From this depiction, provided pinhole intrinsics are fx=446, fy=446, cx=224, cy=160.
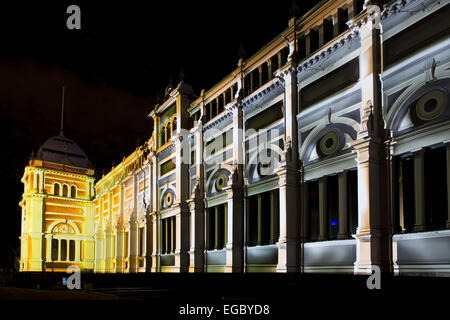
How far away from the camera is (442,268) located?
1245 centimetres

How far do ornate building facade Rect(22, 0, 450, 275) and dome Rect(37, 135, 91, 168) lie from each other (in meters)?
26.8

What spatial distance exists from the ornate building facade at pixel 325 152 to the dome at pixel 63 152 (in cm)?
2679

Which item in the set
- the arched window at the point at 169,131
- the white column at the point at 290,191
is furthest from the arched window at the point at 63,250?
the white column at the point at 290,191

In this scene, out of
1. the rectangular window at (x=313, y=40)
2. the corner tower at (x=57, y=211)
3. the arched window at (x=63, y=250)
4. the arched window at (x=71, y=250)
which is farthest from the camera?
the arched window at (x=71, y=250)

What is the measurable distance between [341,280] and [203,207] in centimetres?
1449

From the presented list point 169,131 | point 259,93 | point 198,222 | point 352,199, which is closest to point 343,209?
point 352,199

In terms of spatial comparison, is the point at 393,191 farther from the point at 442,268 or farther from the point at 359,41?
the point at 359,41

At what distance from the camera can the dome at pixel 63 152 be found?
50.6 meters

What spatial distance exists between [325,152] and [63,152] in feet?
137

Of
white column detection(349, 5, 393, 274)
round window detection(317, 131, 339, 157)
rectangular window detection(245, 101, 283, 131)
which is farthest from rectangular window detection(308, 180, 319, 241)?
rectangular window detection(245, 101, 283, 131)

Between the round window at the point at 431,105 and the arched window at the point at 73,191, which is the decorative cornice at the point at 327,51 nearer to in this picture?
the round window at the point at 431,105

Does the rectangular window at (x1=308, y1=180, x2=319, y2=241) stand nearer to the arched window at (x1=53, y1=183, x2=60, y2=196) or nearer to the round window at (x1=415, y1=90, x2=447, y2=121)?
the round window at (x1=415, y1=90, x2=447, y2=121)

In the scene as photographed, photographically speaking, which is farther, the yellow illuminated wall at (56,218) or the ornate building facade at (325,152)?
the yellow illuminated wall at (56,218)

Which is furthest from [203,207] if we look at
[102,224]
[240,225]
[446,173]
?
[102,224]
